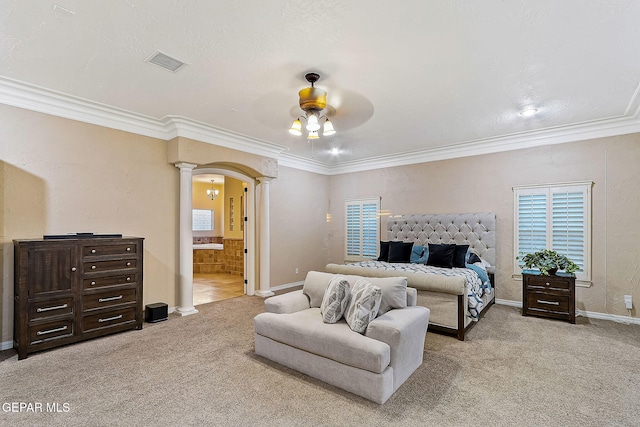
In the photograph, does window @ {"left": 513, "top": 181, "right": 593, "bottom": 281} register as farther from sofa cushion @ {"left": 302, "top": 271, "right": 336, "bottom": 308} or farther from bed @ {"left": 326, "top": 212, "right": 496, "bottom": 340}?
sofa cushion @ {"left": 302, "top": 271, "right": 336, "bottom": 308}

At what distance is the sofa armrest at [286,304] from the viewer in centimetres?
338

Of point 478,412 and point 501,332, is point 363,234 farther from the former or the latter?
point 478,412

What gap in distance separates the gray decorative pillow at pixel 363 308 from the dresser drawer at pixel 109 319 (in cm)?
291

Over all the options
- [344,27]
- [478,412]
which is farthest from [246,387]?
[344,27]

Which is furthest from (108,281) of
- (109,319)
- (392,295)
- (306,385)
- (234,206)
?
(234,206)

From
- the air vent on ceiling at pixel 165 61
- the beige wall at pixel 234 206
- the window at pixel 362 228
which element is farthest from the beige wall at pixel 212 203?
the air vent on ceiling at pixel 165 61

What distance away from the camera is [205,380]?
2836mm

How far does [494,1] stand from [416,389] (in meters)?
3.01

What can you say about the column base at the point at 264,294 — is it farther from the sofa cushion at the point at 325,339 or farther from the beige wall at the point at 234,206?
the beige wall at the point at 234,206

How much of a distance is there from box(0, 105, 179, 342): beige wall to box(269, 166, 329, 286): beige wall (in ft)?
7.04

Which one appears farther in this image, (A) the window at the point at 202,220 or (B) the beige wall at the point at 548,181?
(A) the window at the point at 202,220

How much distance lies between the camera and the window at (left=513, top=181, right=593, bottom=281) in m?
4.78

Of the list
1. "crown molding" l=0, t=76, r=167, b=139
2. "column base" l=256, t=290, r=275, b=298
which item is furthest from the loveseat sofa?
"crown molding" l=0, t=76, r=167, b=139

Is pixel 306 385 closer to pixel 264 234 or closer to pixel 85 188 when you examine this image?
pixel 85 188
